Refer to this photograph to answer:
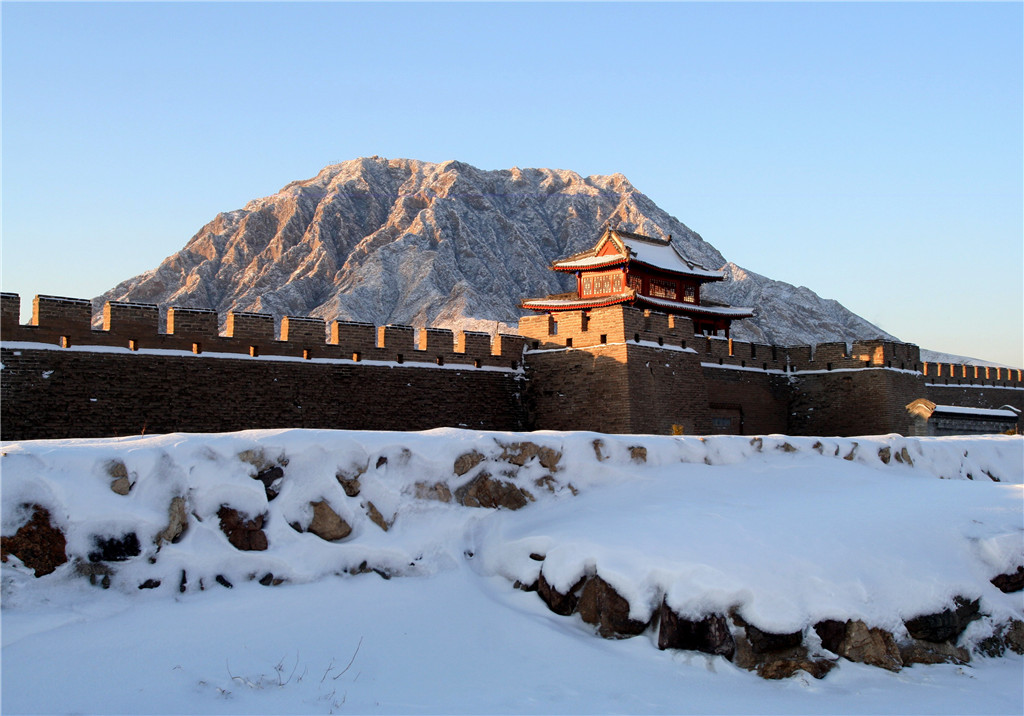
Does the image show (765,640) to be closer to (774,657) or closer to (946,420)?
(774,657)

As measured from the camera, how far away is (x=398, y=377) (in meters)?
14.0

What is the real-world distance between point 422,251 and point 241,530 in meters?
63.5

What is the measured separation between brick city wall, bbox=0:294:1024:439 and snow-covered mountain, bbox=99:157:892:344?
34.1 metres

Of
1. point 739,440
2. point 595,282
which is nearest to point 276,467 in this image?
point 739,440

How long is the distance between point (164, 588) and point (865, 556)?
4976 millimetres

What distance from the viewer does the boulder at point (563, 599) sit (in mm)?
5598

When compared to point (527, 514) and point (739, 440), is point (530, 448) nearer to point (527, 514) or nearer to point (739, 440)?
point (527, 514)

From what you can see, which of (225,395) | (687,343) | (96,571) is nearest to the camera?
(96,571)

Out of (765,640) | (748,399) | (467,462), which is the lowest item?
(765,640)

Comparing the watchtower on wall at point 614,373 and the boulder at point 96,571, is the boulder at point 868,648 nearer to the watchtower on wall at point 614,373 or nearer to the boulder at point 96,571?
the boulder at point 96,571

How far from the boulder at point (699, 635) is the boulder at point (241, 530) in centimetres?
281

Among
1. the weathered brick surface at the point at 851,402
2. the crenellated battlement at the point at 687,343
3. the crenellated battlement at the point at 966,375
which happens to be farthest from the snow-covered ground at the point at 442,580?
the crenellated battlement at the point at 966,375

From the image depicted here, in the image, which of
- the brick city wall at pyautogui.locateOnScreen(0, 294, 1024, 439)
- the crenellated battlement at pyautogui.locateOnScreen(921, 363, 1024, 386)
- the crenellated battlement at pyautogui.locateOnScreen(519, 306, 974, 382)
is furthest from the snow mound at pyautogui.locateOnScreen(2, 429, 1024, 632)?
the crenellated battlement at pyautogui.locateOnScreen(921, 363, 1024, 386)

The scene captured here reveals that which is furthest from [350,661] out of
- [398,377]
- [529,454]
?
[398,377]
